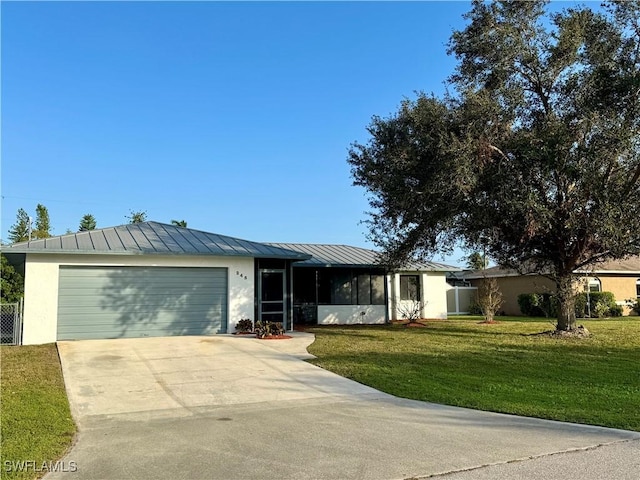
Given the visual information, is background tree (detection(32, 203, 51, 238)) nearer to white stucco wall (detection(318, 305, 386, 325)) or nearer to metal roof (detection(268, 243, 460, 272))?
A: metal roof (detection(268, 243, 460, 272))

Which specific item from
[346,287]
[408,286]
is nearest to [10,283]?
[346,287]

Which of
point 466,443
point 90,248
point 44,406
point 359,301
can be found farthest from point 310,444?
point 359,301

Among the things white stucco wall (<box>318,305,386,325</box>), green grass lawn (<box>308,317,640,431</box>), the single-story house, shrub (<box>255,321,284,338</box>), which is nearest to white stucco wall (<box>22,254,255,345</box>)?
the single-story house

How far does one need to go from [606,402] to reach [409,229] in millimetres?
10170

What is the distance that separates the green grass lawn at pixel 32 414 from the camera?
16.9 ft

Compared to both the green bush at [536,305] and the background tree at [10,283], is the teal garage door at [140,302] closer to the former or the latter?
the background tree at [10,283]

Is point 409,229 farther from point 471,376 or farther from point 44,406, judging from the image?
point 44,406

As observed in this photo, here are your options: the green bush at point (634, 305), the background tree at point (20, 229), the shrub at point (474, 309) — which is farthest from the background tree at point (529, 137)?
the background tree at point (20, 229)

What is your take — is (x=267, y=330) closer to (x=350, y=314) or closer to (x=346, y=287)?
(x=350, y=314)

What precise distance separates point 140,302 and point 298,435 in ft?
36.7

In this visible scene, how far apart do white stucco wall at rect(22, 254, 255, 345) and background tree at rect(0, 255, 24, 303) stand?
943 cm

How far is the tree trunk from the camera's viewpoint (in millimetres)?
16598

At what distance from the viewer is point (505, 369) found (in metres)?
Result: 10.8

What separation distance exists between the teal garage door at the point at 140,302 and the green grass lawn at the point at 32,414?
11.2 feet
